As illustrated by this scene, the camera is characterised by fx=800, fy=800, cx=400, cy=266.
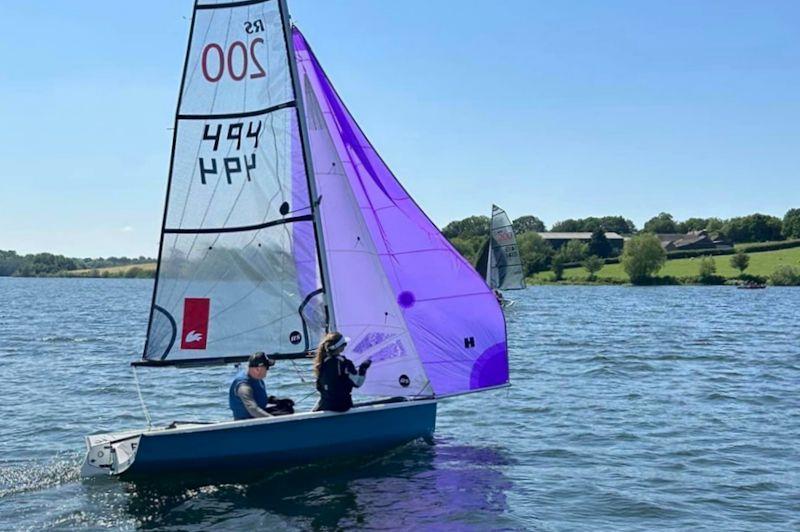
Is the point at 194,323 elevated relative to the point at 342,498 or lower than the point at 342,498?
elevated

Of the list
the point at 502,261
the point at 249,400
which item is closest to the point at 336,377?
the point at 249,400

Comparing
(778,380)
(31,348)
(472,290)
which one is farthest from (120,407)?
(778,380)

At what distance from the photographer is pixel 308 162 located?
35.6 feet

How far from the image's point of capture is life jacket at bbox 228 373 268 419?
10.4m

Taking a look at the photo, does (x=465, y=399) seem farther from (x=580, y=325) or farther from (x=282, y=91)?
(x=580, y=325)

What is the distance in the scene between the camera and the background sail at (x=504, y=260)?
5838 cm

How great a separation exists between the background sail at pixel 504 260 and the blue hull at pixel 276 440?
157 ft

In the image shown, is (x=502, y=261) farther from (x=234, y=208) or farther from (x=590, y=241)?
(x=590, y=241)

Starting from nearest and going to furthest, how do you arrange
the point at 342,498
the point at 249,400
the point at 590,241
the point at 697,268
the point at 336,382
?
the point at 342,498 → the point at 249,400 → the point at 336,382 → the point at 697,268 → the point at 590,241

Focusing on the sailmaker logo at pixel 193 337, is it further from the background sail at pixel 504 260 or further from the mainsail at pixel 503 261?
the mainsail at pixel 503 261

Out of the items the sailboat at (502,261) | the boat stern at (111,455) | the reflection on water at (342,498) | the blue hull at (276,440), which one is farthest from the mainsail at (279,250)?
the sailboat at (502,261)

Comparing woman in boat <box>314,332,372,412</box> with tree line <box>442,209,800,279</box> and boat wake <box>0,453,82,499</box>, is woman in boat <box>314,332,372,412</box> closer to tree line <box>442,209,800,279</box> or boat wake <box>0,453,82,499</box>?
boat wake <box>0,453,82,499</box>

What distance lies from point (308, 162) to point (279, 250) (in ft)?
4.16

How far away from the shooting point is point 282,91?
1085 cm
